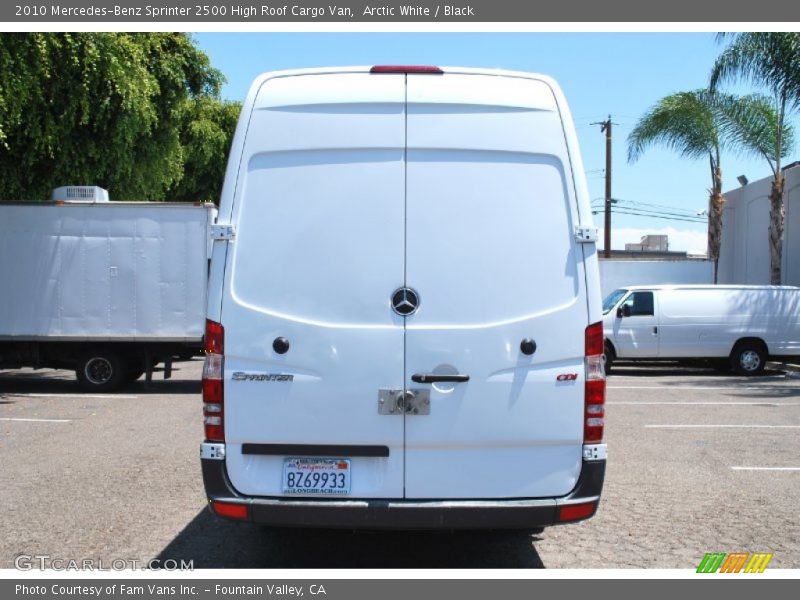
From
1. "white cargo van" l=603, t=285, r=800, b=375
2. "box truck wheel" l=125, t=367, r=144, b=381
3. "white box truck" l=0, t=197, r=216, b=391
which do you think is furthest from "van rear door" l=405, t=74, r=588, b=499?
"white cargo van" l=603, t=285, r=800, b=375

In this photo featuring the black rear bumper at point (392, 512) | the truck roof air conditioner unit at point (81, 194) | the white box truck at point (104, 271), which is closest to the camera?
the black rear bumper at point (392, 512)

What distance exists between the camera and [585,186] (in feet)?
15.6

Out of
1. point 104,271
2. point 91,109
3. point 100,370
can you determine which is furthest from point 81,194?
point 100,370

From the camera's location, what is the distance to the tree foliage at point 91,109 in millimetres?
12742

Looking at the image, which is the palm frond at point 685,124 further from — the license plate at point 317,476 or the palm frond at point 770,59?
the license plate at point 317,476

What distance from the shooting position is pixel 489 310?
181 inches

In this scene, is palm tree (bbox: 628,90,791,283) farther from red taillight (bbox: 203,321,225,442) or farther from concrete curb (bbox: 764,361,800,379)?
red taillight (bbox: 203,321,225,442)

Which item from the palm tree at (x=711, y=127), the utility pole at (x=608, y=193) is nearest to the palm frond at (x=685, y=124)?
the palm tree at (x=711, y=127)

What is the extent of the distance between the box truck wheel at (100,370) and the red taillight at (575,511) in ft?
38.4

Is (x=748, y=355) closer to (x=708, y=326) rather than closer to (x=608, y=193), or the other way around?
(x=708, y=326)

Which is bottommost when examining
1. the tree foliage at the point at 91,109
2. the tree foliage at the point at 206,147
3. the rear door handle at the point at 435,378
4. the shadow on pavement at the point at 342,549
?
the shadow on pavement at the point at 342,549
